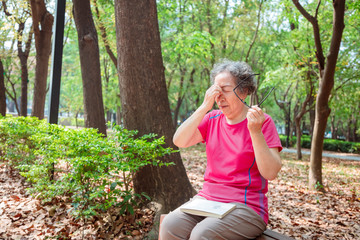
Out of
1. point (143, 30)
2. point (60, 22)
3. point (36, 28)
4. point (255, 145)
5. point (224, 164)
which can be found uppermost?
point (36, 28)

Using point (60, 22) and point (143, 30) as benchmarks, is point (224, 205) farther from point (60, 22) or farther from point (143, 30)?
point (60, 22)

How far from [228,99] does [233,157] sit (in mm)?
482

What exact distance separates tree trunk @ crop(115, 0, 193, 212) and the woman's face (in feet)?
5.85

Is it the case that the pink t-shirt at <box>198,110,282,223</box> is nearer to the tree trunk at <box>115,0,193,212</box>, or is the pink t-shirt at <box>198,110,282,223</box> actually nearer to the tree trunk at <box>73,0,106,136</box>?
the tree trunk at <box>115,0,193,212</box>

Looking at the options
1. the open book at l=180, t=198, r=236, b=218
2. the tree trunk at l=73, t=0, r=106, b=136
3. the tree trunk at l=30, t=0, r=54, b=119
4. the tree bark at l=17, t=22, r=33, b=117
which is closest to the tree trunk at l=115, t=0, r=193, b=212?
the open book at l=180, t=198, r=236, b=218

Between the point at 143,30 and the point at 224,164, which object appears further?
the point at 143,30

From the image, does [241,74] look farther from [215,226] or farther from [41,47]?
[41,47]

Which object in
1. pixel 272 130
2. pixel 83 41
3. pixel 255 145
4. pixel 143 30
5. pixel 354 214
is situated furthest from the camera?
pixel 83 41

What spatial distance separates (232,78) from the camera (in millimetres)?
2635

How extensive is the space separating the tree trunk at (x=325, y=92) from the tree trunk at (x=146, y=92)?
3842 mm

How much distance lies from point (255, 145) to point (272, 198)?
185 inches

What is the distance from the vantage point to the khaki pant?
2.20 m

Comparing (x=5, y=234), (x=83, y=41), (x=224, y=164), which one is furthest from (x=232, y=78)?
(x=83, y=41)

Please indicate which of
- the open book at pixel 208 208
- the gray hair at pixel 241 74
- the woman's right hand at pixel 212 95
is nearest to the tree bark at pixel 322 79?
the gray hair at pixel 241 74
